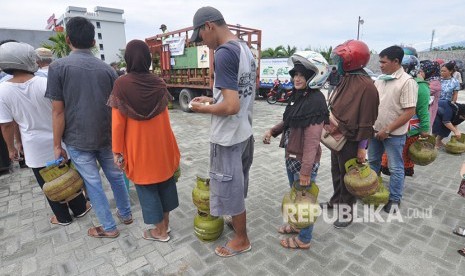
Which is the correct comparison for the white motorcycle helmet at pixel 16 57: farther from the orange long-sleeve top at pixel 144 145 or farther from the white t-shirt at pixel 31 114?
the orange long-sleeve top at pixel 144 145

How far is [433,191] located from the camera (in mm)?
3641

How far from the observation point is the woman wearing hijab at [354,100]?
95.5 inches

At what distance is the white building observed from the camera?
58.0m

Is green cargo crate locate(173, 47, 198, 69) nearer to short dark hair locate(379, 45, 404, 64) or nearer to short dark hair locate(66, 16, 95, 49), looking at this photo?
short dark hair locate(66, 16, 95, 49)

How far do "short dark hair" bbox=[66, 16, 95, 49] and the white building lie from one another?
62.3 meters

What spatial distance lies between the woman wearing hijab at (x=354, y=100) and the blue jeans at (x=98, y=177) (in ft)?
7.60

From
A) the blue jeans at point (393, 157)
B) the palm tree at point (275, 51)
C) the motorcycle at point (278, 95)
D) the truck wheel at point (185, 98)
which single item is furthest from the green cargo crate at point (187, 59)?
the palm tree at point (275, 51)

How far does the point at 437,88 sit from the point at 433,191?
6.53ft

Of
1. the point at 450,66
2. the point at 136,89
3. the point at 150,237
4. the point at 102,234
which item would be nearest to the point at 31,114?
the point at 136,89

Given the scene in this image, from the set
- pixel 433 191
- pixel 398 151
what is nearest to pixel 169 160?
pixel 398 151

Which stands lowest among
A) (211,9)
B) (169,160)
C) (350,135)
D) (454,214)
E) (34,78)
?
(454,214)

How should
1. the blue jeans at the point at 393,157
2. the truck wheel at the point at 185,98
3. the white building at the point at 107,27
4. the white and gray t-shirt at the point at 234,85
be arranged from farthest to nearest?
the white building at the point at 107,27
the truck wheel at the point at 185,98
the blue jeans at the point at 393,157
the white and gray t-shirt at the point at 234,85

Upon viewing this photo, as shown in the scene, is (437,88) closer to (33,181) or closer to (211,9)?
(211,9)

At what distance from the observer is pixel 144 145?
2.22 metres
